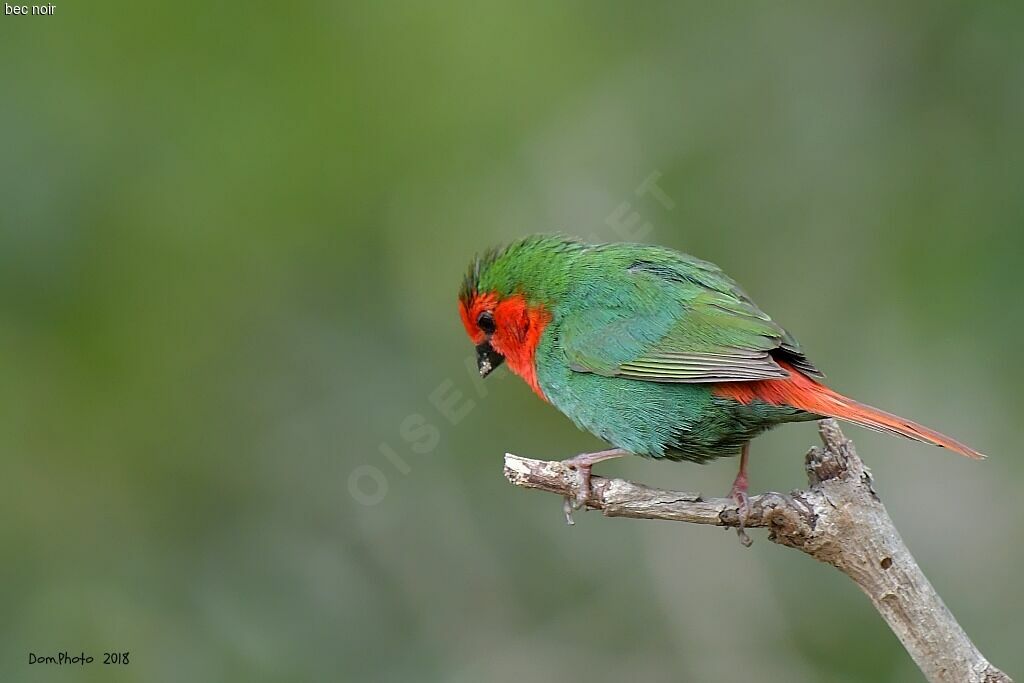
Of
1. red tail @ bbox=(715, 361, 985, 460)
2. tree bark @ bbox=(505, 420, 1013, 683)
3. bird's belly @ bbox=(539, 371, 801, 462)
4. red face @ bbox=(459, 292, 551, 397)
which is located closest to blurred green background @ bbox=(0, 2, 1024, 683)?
red face @ bbox=(459, 292, 551, 397)

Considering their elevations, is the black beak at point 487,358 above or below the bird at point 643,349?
above

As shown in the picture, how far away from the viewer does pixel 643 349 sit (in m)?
5.00

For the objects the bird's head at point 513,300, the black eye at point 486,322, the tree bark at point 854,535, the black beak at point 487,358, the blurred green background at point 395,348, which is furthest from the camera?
the blurred green background at point 395,348

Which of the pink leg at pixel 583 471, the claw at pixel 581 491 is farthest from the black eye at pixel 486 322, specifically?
the claw at pixel 581 491

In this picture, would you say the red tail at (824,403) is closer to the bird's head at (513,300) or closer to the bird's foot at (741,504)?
the bird's foot at (741,504)

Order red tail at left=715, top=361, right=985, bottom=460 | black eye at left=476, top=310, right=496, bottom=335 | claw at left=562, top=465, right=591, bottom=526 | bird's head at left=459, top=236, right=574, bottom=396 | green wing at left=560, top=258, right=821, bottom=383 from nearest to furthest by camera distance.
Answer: red tail at left=715, top=361, right=985, bottom=460
claw at left=562, top=465, right=591, bottom=526
green wing at left=560, top=258, right=821, bottom=383
bird's head at left=459, top=236, right=574, bottom=396
black eye at left=476, top=310, right=496, bottom=335

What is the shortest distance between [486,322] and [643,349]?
93cm

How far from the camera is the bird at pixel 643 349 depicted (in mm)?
4641

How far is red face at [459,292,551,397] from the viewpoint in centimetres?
542

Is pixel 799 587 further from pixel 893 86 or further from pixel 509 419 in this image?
pixel 893 86

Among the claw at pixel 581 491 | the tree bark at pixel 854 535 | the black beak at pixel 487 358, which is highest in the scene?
the black beak at pixel 487 358

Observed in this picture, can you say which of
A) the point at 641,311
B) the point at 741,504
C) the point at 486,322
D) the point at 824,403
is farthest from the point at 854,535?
the point at 486,322

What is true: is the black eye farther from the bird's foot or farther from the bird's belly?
the bird's foot

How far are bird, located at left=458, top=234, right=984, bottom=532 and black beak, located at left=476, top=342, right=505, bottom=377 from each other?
0.02 meters
